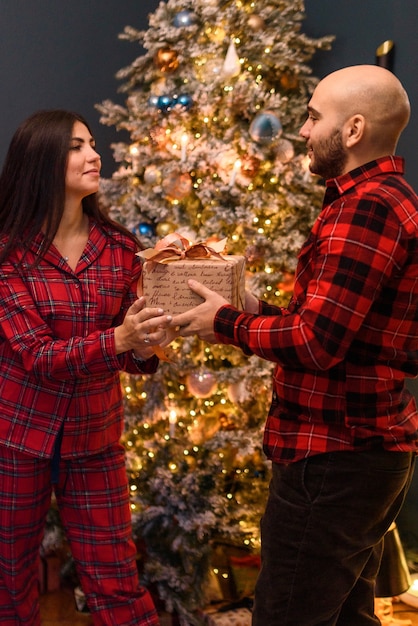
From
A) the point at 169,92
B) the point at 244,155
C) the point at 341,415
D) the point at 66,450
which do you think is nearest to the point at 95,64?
the point at 169,92

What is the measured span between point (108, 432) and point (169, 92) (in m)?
1.21

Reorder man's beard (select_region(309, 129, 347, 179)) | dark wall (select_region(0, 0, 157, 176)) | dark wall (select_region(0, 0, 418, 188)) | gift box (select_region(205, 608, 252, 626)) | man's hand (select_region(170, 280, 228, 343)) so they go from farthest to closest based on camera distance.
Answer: dark wall (select_region(0, 0, 157, 176)), dark wall (select_region(0, 0, 418, 188)), gift box (select_region(205, 608, 252, 626)), man's hand (select_region(170, 280, 228, 343)), man's beard (select_region(309, 129, 347, 179))

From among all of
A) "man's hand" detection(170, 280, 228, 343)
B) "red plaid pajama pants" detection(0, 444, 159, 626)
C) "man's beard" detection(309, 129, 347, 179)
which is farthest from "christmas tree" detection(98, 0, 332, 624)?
"man's beard" detection(309, 129, 347, 179)

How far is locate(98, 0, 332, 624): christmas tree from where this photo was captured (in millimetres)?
2412

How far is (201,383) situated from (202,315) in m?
0.93

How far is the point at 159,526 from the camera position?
246 centimetres

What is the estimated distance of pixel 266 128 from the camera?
239 centimetres

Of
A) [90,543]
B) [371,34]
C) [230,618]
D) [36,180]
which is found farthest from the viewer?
[371,34]

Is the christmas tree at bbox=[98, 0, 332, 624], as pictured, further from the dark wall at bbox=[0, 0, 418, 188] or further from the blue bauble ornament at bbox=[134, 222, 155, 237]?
the dark wall at bbox=[0, 0, 418, 188]

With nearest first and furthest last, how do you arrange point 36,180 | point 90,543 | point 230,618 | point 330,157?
1. point 330,157
2. point 36,180
3. point 90,543
4. point 230,618

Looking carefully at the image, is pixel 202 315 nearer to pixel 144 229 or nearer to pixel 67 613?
pixel 144 229

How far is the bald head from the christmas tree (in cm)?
98

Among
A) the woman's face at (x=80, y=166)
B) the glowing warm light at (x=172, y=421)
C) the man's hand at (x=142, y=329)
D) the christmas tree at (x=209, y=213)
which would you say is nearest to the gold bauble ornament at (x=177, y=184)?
the christmas tree at (x=209, y=213)

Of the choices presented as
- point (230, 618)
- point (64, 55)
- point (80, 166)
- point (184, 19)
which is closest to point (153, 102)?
point (184, 19)
